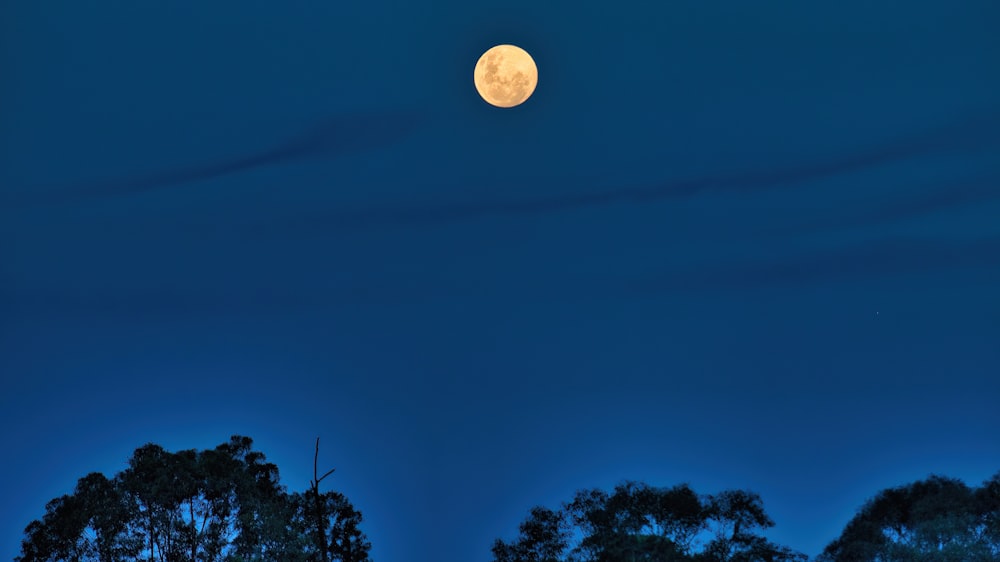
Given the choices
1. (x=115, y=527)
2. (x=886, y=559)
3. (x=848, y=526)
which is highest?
(x=115, y=527)

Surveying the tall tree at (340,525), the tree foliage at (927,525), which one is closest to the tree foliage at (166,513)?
the tall tree at (340,525)

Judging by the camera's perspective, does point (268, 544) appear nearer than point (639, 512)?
Yes

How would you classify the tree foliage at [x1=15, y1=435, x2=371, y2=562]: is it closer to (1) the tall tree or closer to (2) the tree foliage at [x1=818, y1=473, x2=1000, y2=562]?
(1) the tall tree

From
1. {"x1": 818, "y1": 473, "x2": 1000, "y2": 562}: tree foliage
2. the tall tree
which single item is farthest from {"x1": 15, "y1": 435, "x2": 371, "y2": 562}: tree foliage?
{"x1": 818, "y1": 473, "x2": 1000, "y2": 562}: tree foliage

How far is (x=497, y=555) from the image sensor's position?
69.1 meters

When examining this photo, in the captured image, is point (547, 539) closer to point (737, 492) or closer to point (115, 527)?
point (737, 492)

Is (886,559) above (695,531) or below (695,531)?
below

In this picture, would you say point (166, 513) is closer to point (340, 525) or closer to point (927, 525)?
point (340, 525)

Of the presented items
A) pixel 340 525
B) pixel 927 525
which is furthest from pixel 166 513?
pixel 927 525

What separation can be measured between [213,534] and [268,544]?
5.27m

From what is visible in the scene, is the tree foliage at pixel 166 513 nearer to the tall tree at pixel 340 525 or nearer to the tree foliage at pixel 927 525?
the tall tree at pixel 340 525

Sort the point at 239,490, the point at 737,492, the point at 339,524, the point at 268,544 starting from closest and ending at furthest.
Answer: the point at 268,544 < the point at 239,490 < the point at 339,524 < the point at 737,492

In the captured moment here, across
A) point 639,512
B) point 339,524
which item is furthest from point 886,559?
point 339,524

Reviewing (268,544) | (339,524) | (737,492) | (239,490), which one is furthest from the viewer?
(737,492)
